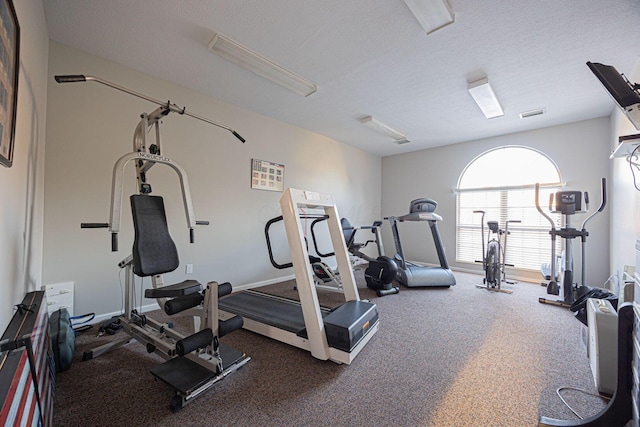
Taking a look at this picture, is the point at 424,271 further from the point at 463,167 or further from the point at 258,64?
the point at 258,64

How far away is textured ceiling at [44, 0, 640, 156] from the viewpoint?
2023mm

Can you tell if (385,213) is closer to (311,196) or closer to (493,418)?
(311,196)

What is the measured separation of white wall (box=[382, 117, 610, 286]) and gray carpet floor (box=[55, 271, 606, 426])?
2256 mm

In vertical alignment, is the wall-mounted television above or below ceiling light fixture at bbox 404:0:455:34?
below

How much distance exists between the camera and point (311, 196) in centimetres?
231

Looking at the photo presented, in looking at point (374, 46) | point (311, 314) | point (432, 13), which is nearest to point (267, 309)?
Answer: point (311, 314)

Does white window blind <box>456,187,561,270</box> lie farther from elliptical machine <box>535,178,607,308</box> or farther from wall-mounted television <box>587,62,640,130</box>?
wall-mounted television <box>587,62,640,130</box>

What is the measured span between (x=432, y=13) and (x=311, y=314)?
257 cm

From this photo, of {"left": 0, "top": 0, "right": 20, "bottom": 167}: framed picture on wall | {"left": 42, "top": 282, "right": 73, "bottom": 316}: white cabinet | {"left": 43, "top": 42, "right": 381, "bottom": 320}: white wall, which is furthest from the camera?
{"left": 43, "top": 42, "right": 381, "bottom": 320}: white wall

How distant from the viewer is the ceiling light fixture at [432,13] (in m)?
1.91

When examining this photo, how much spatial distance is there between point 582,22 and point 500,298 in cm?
323

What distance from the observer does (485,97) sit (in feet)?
10.9

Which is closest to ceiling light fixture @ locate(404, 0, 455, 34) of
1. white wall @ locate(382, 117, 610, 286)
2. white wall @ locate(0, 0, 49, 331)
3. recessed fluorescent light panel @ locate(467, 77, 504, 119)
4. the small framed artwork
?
recessed fluorescent light panel @ locate(467, 77, 504, 119)

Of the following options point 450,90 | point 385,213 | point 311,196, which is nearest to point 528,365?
point 311,196
